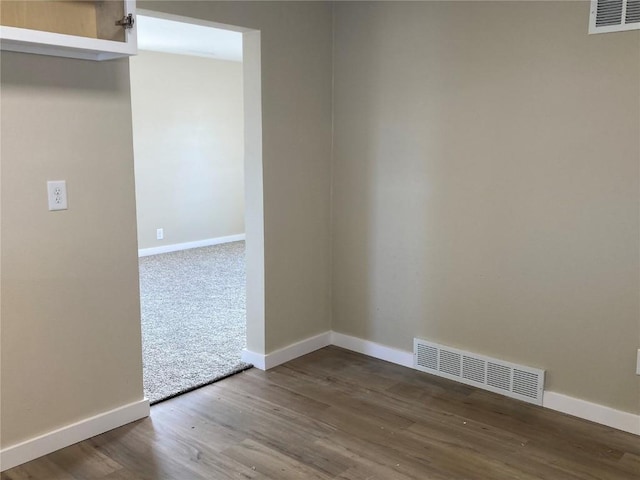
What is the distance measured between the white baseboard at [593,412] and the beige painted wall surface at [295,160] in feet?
4.91

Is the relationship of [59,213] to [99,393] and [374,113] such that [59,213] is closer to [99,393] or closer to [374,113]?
[99,393]

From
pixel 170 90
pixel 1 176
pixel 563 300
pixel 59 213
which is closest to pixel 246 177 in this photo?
pixel 59 213

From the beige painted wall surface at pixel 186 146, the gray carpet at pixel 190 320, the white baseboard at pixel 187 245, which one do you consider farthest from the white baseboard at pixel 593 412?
the beige painted wall surface at pixel 186 146

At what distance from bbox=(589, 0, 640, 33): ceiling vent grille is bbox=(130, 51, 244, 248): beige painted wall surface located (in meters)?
4.91

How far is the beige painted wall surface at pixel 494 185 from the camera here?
2.68m

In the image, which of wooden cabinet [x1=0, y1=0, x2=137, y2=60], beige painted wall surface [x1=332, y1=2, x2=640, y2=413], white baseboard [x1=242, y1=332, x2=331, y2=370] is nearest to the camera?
wooden cabinet [x1=0, y1=0, x2=137, y2=60]

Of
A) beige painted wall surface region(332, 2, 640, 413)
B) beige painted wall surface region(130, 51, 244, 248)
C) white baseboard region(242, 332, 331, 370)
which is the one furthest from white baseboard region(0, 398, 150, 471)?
beige painted wall surface region(130, 51, 244, 248)

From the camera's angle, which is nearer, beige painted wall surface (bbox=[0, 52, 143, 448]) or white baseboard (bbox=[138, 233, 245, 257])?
beige painted wall surface (bbox=[0, 52, 143, 448])

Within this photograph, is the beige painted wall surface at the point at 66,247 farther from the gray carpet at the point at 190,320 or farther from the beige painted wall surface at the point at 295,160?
the beige painted wall surface at the point at 295,160

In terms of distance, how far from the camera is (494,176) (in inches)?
119

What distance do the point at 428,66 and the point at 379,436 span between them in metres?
1.97

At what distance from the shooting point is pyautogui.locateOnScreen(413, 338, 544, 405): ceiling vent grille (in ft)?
9.86

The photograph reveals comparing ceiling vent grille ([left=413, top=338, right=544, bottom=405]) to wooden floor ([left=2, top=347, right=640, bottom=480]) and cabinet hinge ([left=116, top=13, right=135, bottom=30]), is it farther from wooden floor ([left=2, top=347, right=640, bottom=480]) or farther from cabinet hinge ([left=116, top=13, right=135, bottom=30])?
cabinet hinge ([left=116, top=13, right=135, bottom=30])

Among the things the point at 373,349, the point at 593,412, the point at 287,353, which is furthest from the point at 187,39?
the point at 593,412
